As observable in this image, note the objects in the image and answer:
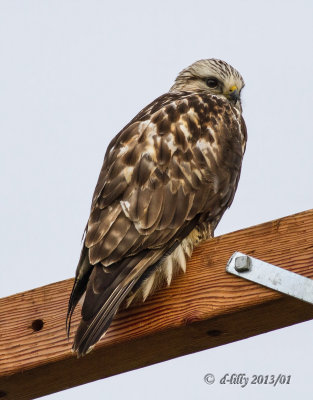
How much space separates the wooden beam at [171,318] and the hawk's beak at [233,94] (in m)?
1.93

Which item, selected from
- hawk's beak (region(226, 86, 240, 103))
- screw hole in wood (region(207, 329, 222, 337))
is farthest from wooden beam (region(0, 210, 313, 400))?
hawk's beak (region(226, 86, 240, 103))

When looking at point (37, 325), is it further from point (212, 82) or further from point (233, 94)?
point (212, 82)

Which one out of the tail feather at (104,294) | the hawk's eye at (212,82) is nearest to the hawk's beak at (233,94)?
the hawk's eye at (212,82)

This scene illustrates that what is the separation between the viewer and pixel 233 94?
15.5 ft

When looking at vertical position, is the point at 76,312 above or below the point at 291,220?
below

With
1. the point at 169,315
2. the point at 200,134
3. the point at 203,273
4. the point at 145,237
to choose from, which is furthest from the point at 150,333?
the point at 200,134

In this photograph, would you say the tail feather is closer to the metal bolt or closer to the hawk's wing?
the hawk's wing

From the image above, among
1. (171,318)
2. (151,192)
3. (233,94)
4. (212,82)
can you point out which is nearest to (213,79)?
(212,82)

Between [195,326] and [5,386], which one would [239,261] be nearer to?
[195,326]

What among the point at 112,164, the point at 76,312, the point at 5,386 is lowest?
the point at 5,386

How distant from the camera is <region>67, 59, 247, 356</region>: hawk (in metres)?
2.84

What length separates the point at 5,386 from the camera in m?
2.88

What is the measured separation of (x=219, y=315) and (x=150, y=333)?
0.24 meters

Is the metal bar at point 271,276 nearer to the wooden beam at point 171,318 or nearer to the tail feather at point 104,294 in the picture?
the wooden beam at point 171,318
